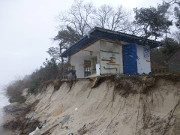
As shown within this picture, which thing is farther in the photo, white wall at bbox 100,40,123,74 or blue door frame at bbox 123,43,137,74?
blue door frame at bbox 123,43,137,74

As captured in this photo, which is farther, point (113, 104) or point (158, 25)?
point (158, 25)

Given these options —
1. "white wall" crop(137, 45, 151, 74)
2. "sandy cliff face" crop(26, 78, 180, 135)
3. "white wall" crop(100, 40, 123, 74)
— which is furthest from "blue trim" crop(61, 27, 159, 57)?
"sandy cliff face" crop(26, 78, 180, 135)

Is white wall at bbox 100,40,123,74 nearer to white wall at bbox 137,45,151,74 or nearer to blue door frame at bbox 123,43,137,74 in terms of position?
blue door frame at bbox 123,43,137,74

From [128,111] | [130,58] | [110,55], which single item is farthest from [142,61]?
[128,111]

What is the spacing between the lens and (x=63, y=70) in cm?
1456

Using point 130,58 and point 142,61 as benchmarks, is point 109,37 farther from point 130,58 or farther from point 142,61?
point 142,61

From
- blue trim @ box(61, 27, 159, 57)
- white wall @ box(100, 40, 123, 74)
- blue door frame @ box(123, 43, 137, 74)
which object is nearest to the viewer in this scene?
blue trim @ box(61, 27, 159, 57)

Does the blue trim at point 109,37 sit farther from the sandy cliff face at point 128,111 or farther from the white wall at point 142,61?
the sandy cliff face at point 128,111

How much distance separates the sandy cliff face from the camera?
3158 millimetres

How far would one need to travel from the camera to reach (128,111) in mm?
4004

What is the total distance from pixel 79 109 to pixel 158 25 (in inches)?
563

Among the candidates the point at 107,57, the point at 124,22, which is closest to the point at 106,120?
the point at 107,57

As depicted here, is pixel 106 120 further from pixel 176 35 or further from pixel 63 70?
pixel 176 35

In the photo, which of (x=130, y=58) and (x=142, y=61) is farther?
(x=142, y=61)
